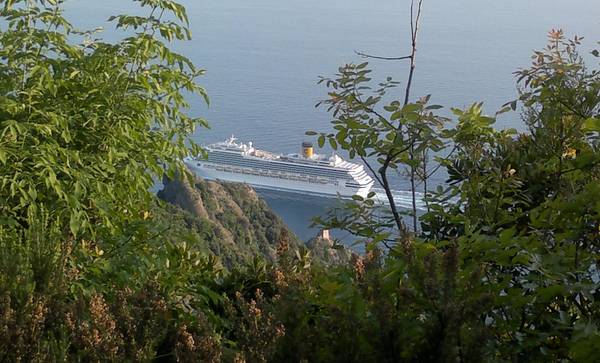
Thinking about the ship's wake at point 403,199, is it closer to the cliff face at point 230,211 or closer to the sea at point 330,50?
the sea at point 330,50

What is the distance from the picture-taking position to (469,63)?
5945 mm

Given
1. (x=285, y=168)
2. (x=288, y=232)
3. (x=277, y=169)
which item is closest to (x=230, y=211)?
(x=277, y=169)

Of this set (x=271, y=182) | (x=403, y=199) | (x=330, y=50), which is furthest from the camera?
(x=271, y=182)

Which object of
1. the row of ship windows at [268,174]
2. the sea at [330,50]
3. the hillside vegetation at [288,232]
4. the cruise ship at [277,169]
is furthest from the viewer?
the row of ship windows at [268,174]

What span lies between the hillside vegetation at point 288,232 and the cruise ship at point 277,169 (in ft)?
16.3

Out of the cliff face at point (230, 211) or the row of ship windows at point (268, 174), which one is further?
the row of ship windows at point (268, 174)

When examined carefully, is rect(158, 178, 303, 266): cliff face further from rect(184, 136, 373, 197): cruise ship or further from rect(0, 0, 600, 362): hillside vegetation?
rect(0, 0, 600, 362): hillside vegetation

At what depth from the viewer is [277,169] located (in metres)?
11.7

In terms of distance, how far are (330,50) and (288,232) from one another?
7.93 metres

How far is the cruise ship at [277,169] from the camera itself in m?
9.06

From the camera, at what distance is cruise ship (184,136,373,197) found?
9062 millimetres

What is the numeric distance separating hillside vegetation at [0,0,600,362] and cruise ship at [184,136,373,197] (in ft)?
16.3

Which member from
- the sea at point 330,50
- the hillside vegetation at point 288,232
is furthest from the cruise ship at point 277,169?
the hillside vegetation at point 288,232

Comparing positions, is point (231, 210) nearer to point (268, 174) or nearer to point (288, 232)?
point (268, 174)
